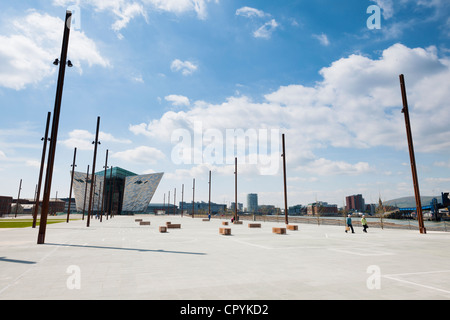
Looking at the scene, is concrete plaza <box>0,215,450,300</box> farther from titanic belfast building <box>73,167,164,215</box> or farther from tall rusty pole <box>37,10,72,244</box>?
titanic belfast building <box>73,167,164,215</box>

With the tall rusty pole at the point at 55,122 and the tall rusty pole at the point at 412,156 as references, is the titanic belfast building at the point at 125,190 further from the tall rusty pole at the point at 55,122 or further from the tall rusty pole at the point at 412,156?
the tall rusty pole at the point at 55,122

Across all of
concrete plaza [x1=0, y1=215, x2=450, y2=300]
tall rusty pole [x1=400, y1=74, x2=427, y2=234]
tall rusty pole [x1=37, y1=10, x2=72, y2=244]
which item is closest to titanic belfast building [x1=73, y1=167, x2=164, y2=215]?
tall rusty pole [x1=400, y1=74, x2=427, y2=234]

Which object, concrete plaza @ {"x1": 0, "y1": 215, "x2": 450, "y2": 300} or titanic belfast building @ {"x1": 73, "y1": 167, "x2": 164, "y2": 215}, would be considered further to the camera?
titanic belfast building @ {"x1": 73, "y1": 167, "x2": 164, "y2": 215}

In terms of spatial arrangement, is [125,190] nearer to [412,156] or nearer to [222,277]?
[412,156]

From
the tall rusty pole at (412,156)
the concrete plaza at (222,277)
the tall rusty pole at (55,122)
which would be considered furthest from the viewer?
the tall rusty pole at (412,156)

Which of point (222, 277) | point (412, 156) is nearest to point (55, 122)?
point (222, 277)

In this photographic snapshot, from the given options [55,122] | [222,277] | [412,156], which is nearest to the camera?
[222,277]

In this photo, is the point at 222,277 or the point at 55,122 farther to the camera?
the point at 55,122

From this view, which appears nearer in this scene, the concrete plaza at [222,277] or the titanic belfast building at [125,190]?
the concrete plaza at [222,277]

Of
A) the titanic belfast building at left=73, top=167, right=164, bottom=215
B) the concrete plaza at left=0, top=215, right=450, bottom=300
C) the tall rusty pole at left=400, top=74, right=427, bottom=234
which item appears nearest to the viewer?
the concrete plaza at left=0, top=215, right=450, bottom=300

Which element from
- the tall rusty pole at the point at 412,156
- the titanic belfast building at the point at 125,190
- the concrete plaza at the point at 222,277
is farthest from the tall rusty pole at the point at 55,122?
the titanic belfast building at the point at 125,190

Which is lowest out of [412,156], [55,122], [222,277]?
[222,277]

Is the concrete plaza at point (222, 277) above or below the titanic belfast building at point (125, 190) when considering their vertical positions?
below
